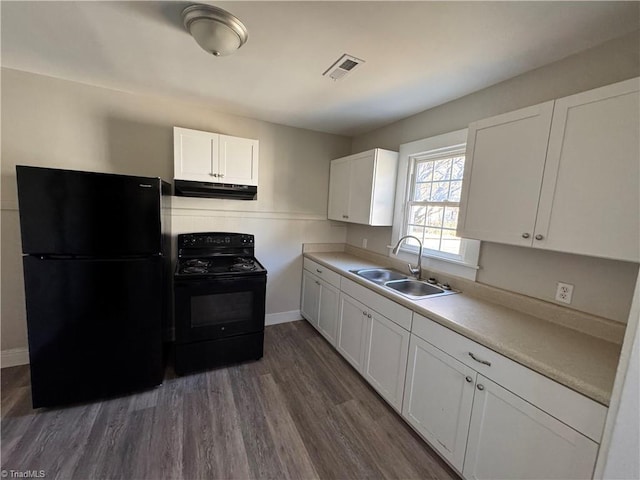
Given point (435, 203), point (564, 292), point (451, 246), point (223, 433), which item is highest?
point (435, 203)

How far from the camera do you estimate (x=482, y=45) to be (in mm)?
1425

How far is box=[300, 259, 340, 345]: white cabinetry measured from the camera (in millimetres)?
2609

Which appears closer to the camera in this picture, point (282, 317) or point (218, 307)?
point (218, 307)

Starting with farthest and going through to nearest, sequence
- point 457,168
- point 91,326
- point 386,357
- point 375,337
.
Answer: point 457,168 → point 375,337 → point 386,357 → point 91,326

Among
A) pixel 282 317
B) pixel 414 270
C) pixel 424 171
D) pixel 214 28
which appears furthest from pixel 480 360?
pixel 282 317

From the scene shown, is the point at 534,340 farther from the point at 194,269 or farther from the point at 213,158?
the point at 213,158

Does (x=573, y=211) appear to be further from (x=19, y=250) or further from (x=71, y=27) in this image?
(x=19, y=250)

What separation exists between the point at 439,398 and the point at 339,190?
2.22 meters

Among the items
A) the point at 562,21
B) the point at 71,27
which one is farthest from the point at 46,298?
the point at 562,21

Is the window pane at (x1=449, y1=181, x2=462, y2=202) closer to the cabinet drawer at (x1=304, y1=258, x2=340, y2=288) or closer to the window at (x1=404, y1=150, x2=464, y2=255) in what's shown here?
the window at (x1=404, y1=150, x2=464, y2=255)

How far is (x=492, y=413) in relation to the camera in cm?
124

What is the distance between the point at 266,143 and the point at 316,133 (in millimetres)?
649

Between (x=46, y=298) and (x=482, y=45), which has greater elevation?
(x=482, y=45)

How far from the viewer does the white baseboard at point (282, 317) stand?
3.18 meters
